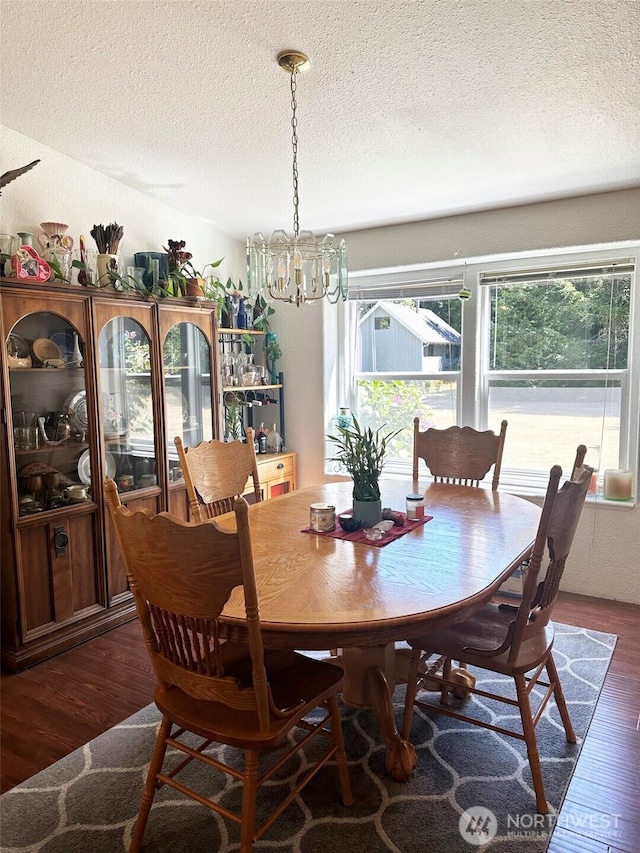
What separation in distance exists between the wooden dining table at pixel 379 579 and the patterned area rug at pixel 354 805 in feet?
0.42

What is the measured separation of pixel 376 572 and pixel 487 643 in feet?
1.68

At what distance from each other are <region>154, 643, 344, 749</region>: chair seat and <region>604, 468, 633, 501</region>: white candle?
231 centimetres

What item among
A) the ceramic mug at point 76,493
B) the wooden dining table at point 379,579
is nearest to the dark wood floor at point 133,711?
the wooden dining table at point 379,579

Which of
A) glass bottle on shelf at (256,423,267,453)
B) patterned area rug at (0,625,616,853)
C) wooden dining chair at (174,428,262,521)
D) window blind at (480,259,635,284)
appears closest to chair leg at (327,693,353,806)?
patterned area rug at (0,625,616,853)

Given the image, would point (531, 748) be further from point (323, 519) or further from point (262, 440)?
point (262, 440)

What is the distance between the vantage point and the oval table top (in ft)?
4.76

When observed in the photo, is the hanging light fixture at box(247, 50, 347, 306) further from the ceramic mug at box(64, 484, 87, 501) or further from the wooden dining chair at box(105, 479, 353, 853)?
the ceramic mug at box(64, 484, 87, 501)

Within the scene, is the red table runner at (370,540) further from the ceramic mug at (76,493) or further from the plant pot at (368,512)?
the ceramic mug at (76,493)

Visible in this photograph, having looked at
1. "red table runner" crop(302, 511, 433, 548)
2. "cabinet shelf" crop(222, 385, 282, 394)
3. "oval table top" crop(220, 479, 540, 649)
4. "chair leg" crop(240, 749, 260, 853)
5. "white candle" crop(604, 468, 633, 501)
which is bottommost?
"chair leg" crop(240, 749, 260, 853)

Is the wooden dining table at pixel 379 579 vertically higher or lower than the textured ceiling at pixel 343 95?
lower

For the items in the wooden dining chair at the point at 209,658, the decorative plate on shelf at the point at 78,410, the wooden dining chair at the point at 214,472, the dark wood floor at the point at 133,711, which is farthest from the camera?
the decorative plate on shelf at the point at 78,410

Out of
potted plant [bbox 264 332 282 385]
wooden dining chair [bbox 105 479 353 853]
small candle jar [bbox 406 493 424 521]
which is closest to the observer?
wooden dining chair [bbox 105 479 353 853]

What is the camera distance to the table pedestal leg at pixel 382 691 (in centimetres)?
193

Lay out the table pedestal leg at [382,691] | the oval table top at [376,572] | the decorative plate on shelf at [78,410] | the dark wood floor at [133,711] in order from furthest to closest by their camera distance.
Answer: the decorative plate on shelf at [78,410], the table pedestal leg at [382,691], the dark wood floor at [133,711], the oval table top at [376,572]
